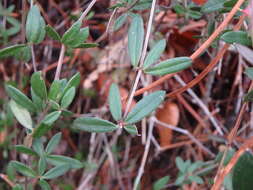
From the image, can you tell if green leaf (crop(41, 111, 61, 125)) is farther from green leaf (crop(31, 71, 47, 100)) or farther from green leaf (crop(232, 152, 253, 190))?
green leaf (crop(232, 152, 253, 190))

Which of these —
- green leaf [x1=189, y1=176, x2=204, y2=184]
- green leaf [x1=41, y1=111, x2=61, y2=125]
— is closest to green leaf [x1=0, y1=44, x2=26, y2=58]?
green leaf [x1=41, y1=111, x2=61, y2=125]

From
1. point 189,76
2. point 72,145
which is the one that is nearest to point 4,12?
point 72,145

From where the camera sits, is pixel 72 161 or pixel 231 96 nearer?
pixel 72 161

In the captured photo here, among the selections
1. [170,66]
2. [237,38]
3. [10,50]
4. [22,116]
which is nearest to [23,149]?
[22,116]

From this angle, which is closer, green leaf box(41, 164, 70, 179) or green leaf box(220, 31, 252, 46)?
green leaf box(220, 31, 252, 46)

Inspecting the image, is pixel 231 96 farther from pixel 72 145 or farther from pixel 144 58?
pixel 144 58
